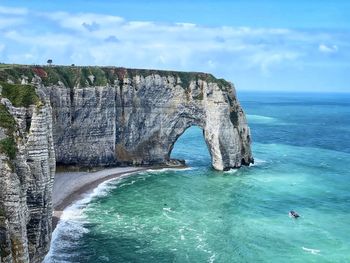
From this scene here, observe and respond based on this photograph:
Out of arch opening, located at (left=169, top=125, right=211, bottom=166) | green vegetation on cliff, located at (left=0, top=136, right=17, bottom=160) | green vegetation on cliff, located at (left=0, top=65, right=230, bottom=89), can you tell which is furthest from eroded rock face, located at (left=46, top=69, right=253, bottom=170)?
green vegetation on cliff, located at (left=0, top=136, right=17, bottom=160)

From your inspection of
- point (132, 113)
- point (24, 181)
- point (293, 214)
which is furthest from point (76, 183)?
point (24, 181)

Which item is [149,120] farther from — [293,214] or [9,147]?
[9,147]

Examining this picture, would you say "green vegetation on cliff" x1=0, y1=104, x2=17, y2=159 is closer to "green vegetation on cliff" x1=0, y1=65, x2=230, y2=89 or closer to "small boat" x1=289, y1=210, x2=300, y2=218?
"green vegetation on cliff" x1=0, y1=65, x2=230, y2=89

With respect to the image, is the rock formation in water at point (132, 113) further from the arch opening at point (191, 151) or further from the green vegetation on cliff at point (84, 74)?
the arch opening at point (191, 151)

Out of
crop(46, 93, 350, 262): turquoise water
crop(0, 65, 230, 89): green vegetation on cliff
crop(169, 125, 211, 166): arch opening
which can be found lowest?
crop(46, 93, 350, 262): turquoise water

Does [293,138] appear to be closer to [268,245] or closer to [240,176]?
[240,176]

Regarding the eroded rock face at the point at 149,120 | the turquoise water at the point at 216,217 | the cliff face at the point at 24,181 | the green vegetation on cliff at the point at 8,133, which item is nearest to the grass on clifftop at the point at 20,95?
the cliff face at the point at 24,181
